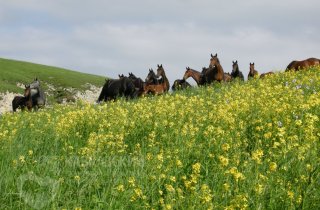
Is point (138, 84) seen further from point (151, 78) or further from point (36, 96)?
point (36, 96)

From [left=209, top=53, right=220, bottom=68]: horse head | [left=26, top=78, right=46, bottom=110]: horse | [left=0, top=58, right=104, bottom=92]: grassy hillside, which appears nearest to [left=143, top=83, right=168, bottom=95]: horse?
[left=209, top=53, right=220, bottom=68]: horse head

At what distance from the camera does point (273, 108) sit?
11.3 meters

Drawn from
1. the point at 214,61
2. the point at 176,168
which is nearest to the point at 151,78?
the point at 214,61

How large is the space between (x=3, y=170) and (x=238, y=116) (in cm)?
588

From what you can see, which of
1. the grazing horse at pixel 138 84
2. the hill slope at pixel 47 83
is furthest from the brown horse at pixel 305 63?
the hill slope at pixel 47 83

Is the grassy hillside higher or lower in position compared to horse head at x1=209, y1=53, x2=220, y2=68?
lower

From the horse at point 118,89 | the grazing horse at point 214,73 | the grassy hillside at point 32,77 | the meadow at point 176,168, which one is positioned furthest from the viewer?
the grassy hillside at point 32,77

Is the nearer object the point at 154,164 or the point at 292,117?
the point at 154,164

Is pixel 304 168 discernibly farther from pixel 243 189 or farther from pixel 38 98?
pixel 38 98

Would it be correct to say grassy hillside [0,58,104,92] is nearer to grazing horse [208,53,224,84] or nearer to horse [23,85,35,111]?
horse [23,85,35,111]

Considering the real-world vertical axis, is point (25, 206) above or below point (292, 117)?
below

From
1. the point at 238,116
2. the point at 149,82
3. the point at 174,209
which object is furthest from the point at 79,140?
the point at 149,82

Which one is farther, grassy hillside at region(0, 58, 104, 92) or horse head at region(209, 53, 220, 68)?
grassy hillside at region(0, 58, 104, 92)

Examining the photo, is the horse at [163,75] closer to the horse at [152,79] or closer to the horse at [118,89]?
the horse at [152,79]
